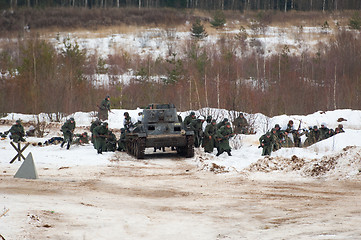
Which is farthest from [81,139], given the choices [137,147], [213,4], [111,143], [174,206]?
[213,4]

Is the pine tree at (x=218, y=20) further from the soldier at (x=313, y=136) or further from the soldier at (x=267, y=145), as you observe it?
the soldier at (x=267, y=145)

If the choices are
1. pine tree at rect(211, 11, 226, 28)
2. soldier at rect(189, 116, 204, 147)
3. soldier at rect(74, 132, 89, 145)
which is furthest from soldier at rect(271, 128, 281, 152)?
pine tree at rect(211, 11, 226, 28)

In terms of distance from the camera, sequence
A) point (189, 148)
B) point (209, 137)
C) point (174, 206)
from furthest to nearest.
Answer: point (209, 137), point (189, 148), point (174, 206)

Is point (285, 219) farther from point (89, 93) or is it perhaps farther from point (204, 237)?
point (89, 93)

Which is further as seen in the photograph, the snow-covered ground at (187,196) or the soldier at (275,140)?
the soldier at (275,140)

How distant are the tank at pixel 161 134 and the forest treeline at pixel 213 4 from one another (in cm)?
5416

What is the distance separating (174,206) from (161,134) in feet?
25.4

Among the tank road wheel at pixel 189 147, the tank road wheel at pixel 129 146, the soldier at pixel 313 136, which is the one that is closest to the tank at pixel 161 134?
the tank road wheel at pixel 189 147

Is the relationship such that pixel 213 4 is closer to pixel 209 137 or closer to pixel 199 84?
pixel 199 84

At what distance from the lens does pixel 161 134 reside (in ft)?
58.7

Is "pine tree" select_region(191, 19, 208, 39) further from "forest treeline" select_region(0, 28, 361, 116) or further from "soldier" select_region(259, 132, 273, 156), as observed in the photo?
"soldier" select_region(259, 132, 273, 156)

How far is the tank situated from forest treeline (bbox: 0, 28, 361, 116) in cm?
1386

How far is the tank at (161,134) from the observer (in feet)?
58.1

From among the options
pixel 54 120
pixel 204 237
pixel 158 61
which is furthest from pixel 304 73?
pixel 204 237
